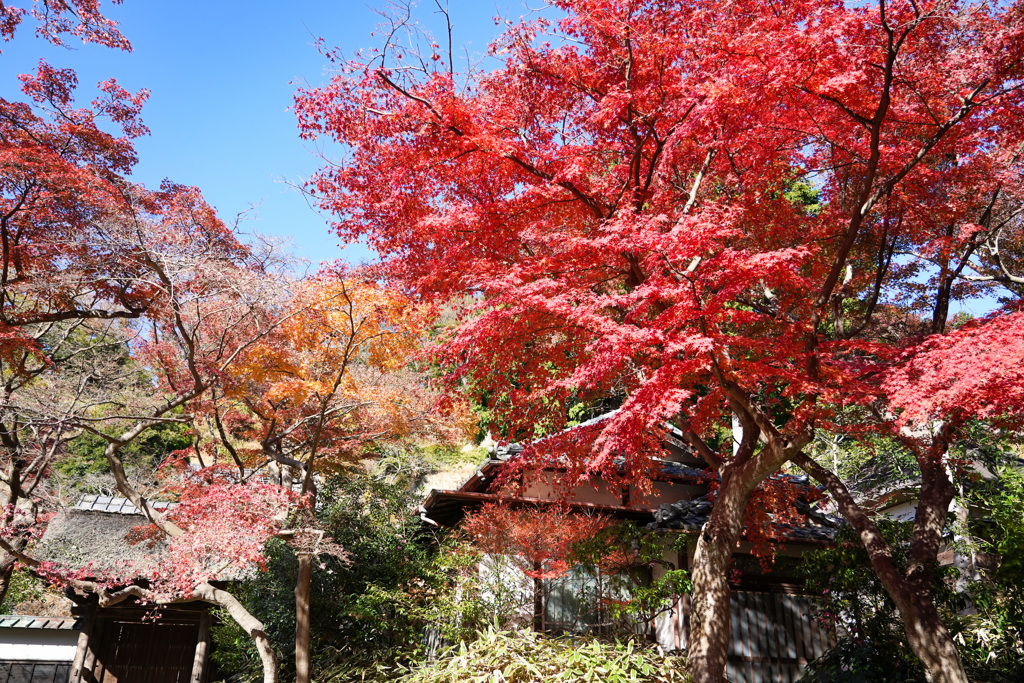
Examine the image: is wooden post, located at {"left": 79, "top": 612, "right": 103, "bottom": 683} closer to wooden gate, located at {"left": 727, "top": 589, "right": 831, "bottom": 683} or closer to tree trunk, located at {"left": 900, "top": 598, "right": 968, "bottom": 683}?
wooden gate, located at {"left": 727, "top": 589, "right": 831, "bottom": 683}

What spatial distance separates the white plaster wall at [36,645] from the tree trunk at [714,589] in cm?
1279

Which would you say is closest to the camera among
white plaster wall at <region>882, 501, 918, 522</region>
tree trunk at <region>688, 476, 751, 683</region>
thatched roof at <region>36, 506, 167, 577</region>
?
tree trunk at <region>688, 476, 751, 683</region>

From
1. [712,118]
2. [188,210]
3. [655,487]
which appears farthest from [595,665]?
[188,210]

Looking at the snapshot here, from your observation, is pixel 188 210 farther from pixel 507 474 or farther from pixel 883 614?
pixel 883 614

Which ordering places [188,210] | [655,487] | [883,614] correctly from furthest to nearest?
1. [655,487]
2. [188,210]
3. [883,614]

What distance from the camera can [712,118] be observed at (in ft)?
23.7

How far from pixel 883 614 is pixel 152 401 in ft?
54.9

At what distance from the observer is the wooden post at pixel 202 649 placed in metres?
11.5

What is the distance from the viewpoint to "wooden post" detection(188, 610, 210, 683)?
11.5m

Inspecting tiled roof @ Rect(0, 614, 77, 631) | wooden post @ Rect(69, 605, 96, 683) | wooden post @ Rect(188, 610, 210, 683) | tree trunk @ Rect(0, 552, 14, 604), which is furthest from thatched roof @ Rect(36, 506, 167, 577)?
tiled roof @ Rect(0, 614, 77, 631)

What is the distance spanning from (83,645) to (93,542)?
1857mm

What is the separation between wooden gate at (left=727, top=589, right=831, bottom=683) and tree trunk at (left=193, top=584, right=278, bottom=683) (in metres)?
6.05

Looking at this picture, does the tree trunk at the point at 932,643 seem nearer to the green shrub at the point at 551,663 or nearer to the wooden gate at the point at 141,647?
the green shrub at the point at 551,663

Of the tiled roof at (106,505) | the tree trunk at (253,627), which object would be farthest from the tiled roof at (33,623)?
the tree trunk at (253,627)
